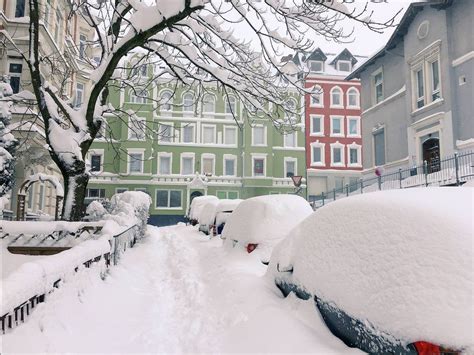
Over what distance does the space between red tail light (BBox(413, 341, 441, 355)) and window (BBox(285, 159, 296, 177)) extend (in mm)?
38201

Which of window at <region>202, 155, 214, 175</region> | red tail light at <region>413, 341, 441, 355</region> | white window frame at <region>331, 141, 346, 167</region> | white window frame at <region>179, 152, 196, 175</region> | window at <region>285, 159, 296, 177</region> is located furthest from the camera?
white window frame at <region>331, 141, 346, 167</region>

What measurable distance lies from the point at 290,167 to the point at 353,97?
1031cm

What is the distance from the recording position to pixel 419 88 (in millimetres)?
20875

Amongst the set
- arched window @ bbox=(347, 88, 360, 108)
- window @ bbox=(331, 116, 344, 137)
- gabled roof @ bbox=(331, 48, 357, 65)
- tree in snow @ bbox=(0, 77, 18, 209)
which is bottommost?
tree in snow @ bbox=(0, 77, 18, 209)

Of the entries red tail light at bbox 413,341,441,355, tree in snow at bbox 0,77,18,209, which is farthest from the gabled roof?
red tail light at bbox 413,341,441,355

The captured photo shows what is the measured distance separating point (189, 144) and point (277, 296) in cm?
3508

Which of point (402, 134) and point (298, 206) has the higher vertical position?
point (402, 134)

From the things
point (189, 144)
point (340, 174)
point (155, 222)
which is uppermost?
point (189, 144)

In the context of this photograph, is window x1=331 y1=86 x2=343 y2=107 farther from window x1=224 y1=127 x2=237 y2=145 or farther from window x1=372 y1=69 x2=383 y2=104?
window x1=372 y1=69 x2=383 y2=104

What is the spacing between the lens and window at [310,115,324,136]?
4150 centimetres

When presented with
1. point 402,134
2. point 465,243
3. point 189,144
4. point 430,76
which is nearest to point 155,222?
point 189,144

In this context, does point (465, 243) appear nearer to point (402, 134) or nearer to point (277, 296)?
point (277, 296)

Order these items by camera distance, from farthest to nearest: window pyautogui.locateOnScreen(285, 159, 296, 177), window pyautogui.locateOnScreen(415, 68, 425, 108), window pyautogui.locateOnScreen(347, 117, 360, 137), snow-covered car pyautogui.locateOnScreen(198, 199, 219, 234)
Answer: window pyautogui.locateOnScreen(347, 117, 360, 137), window pyautogui.locateOnScreen(285, 159, 296, 177), window pyautogui.locateOnScreen(415, 68, 425, 108), snow-covered car pyautogui.locateOnScreen(198, 199, 219, 234)

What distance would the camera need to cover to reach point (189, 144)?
3934 centimetres
